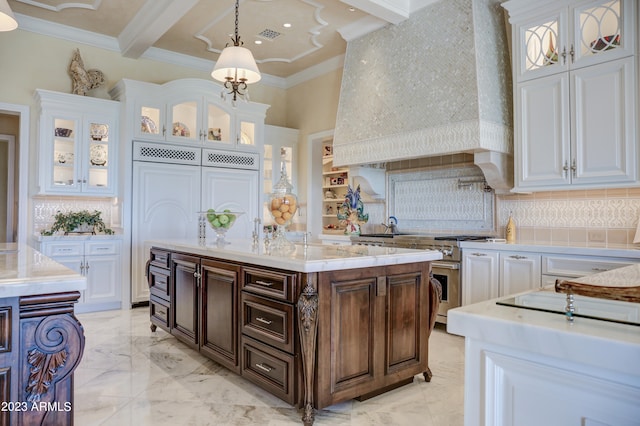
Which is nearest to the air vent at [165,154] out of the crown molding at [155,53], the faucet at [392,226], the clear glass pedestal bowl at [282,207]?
the crown molding at [155,53]

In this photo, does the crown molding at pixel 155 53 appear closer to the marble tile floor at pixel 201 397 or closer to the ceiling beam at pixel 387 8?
the ceiling beam at pixel 387 8

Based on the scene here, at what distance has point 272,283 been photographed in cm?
238

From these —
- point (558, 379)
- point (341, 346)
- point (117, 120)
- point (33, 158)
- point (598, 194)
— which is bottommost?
point (341, 346)

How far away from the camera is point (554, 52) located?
3518mm

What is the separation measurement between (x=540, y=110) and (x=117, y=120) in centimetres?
458

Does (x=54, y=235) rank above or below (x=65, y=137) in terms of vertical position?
below

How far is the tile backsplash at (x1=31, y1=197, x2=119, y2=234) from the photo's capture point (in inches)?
197

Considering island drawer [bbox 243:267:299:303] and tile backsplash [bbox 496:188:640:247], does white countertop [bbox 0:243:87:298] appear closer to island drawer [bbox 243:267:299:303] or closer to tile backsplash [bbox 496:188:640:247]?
island drawer [bbox 243:267:299:303]

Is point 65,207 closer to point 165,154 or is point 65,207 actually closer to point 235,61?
point 165,154

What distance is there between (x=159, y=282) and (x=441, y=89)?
3.12 m

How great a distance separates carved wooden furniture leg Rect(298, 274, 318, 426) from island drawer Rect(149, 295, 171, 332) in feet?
5.99

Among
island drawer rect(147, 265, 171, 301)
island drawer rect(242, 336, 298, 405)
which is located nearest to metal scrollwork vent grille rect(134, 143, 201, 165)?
island drawer rect(147, 265, 171, 301)

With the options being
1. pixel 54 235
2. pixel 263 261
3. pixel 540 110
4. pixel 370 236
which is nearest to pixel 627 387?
pixel 263 261

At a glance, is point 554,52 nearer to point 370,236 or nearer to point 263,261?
point 370,236
